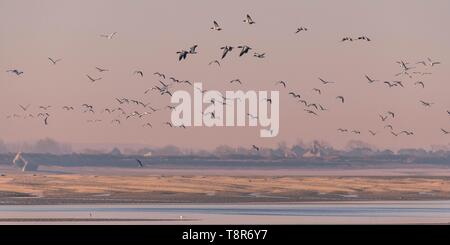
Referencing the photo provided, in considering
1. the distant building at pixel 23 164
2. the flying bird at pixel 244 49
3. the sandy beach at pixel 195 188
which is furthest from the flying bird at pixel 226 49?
the distant building at pixel 23 164

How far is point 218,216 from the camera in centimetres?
3856

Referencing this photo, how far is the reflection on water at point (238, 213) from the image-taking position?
38.3m

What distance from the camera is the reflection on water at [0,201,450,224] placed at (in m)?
38.3

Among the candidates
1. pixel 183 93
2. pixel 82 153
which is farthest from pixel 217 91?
pixel 82 153

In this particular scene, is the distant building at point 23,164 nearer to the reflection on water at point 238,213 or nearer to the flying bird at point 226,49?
the reflection on water at point 238,213

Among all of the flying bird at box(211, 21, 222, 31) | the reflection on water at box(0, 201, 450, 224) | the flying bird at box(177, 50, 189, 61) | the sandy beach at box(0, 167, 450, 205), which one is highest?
the flying bird at box(211, 21, 222, 31)

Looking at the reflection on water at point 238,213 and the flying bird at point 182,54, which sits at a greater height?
the flying bird at point 182,54

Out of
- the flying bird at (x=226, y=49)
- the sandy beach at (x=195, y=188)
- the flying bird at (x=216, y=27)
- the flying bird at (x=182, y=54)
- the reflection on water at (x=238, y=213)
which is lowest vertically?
the reflection on water at (x=238, y=213)

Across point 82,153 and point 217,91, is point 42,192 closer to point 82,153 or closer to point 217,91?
point 82,153

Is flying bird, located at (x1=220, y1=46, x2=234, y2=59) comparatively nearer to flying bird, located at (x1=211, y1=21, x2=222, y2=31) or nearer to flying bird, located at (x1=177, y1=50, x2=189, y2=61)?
flying bird, located at (x1=211, y1=21, x2=222, y2=31)

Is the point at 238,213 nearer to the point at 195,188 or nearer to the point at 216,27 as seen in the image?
the point at 195,188

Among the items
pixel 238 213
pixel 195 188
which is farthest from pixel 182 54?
pixel 238 213

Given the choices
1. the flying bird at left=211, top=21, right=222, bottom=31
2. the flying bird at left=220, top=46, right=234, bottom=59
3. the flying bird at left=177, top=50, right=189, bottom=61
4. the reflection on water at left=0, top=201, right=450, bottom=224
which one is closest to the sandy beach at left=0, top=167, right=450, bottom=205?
the reflection on water at left=0, top=201, right=450, bottom=224
